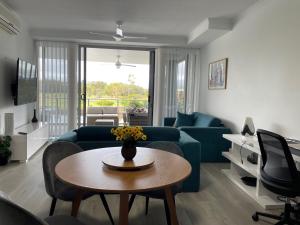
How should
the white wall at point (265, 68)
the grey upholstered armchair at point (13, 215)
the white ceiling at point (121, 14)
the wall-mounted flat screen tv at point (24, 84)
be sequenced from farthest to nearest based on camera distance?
1. the wall-mounted flat screen tv at point (24, 84)
2. the white ceiling at point (121, 14)
3. the white wall at point (265, 68)
4. the grey upholstered armchair at point (13, 215)

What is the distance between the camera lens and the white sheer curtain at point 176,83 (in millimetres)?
6375

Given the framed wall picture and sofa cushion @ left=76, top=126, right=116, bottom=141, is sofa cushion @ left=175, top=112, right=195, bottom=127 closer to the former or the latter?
the framed wall picture

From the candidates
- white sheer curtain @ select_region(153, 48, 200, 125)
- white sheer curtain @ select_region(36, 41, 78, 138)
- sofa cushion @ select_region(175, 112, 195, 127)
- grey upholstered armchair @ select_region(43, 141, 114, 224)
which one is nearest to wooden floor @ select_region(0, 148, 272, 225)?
grey upholstered armchair @ select_region(43, 141, 114, 224)

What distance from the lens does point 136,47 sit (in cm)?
638

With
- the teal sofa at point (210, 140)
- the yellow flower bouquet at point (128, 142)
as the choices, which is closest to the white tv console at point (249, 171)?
the teal sofa at point (210, 140)

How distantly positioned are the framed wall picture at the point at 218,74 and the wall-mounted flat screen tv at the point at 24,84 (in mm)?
3717

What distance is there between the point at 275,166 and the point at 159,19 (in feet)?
11.1

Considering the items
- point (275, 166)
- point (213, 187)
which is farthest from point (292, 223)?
point (213, 187)

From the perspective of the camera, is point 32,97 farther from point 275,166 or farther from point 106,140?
point 275,166

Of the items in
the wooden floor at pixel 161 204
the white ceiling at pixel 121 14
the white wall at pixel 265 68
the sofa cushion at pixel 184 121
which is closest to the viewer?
the wooden floor at pixel 161 204

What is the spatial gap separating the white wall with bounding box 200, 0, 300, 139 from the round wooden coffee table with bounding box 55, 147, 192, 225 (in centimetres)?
176

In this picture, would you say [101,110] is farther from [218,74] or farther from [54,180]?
[54,180]

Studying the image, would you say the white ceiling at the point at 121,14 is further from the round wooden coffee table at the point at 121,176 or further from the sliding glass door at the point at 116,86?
the round wooden coffee table at the point at 121,176

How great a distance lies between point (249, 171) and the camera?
10.4 feet
